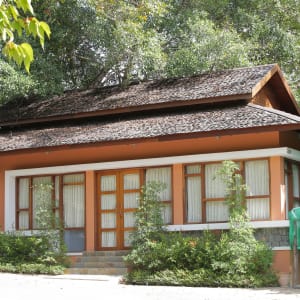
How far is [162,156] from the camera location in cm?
1694

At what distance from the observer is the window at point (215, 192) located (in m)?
15.8

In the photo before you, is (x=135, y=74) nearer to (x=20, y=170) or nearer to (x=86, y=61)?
(x=86, y=61)

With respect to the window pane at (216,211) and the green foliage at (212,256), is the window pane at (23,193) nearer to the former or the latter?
the green foliage at (212,256)

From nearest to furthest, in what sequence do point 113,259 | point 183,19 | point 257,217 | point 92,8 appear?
point 257,217, point 113,259, point 92,8, point 183,19

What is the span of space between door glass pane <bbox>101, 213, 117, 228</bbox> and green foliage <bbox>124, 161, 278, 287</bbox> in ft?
5.84

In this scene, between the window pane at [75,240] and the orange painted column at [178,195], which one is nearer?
the orange painted column at [178,195]

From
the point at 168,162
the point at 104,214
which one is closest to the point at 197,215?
the point at 168,162

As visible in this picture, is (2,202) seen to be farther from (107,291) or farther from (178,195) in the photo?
(107,291)

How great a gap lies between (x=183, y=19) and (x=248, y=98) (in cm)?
888

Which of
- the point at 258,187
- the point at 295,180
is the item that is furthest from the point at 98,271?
the point at 295,180

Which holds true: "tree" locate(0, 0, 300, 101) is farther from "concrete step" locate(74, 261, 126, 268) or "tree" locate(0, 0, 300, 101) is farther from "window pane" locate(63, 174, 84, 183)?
"concrete step" locate(74, 261, 126, 268)

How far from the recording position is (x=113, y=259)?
16.9 metres

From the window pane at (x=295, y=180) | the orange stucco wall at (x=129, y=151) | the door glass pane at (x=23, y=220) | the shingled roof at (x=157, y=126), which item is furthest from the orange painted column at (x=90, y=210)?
the window pane at (x=295, y=180)

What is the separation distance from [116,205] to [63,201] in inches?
58.4
